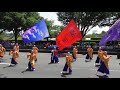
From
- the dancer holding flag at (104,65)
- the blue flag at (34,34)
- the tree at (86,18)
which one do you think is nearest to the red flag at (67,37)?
the blue flag at (34,34)

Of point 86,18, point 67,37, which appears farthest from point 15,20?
point 67,37

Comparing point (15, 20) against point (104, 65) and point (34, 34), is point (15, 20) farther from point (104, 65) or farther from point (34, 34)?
point (104, 65)

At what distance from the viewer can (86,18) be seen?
155 feet

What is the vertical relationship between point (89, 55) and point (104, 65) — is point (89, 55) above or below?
above

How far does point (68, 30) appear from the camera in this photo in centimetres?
1877

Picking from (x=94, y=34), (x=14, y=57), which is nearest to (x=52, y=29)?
(x=94, y=34)

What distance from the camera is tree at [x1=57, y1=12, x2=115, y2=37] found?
154 ft

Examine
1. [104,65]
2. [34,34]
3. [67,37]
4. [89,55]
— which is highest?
[34,34]

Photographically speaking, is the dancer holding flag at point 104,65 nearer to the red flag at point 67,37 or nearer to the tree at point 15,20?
the red flag at point 67,37

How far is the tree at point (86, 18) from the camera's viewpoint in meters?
47.0

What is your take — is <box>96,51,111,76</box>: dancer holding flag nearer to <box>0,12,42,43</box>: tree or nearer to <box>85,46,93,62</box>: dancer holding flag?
<box>85,46,93,62</box>: dancer holding flag

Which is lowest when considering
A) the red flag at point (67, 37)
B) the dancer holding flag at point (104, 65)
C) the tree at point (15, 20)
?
the dancer holding flag at point (104, 65)

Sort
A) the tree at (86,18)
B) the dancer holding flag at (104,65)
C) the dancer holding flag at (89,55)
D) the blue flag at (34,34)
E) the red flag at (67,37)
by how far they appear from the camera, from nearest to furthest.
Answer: the dancer holding flag at (104,65) → the red flag at (67,37) → the blue flag at (34,34) → the dancer holding flag at (89,55) → the tree at (86,18)
